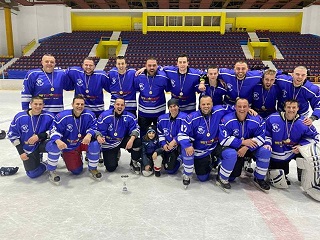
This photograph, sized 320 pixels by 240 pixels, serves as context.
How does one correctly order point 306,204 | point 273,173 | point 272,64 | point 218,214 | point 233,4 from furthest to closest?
1. point 233,4
2. point 272,64
3. point 273,173
4. point 306,204
5. point 218,214

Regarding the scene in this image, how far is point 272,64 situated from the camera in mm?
18219

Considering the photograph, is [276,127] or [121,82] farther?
[121,82]

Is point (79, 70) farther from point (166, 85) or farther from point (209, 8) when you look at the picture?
point (209, 8)

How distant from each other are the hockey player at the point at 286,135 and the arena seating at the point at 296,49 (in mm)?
13719

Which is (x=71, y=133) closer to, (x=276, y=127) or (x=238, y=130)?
(x=238, y=130)

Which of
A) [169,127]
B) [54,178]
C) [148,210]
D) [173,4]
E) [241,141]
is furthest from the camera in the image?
[173,4]

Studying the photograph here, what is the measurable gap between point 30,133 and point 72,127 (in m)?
0.52

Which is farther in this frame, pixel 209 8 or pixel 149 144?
pixel 209 8

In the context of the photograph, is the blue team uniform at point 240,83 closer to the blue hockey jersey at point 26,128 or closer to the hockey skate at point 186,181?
the hockey skate at point 186,181

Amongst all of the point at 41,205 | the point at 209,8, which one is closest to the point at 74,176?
the point at 41,205

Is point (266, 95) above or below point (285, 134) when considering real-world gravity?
above

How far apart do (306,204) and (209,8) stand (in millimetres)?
20888

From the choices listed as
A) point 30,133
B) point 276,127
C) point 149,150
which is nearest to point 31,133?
point 30,133

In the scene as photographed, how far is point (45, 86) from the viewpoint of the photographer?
14.3 feet
